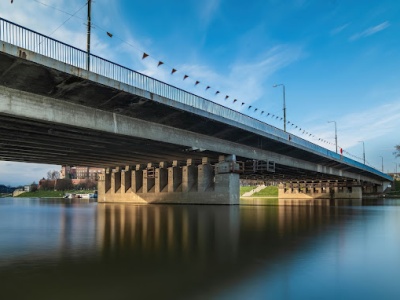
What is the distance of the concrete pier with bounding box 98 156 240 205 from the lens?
1881 inches

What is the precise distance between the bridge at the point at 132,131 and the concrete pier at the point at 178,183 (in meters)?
0.14

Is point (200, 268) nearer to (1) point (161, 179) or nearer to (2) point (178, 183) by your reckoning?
(2) point (178, 183)

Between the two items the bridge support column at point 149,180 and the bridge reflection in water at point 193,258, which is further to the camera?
the bridge support column at point 149,180

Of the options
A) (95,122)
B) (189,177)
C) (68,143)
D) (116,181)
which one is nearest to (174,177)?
(189,177)

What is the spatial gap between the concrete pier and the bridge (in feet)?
0.48

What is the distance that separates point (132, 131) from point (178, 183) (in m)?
23.2

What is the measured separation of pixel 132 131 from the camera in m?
32.6

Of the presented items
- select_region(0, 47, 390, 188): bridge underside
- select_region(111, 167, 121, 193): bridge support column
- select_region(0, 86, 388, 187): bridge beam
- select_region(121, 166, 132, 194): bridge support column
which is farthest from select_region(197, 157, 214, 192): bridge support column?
select_region(111, 167, 121, 193): bridge support column

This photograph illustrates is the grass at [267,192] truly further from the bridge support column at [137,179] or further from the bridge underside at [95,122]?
the bridge underside at [95,122]

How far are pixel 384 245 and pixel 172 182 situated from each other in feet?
142

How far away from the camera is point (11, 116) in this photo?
24.0m

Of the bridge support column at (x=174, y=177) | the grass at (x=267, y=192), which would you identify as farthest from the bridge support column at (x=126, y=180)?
the grass at (x=267, y=192)

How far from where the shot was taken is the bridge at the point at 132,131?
23.6 meters

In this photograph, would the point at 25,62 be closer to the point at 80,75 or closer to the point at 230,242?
the point at 80,75
